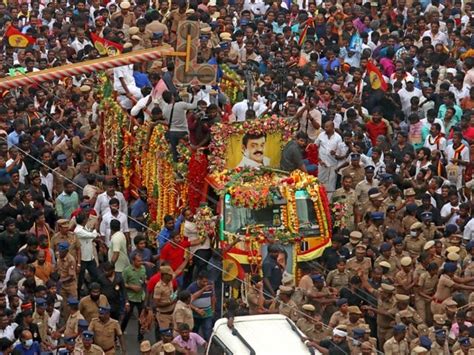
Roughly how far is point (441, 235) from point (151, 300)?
4867 mm

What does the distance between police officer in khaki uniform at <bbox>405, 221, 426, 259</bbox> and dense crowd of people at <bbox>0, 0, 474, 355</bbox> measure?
0.08ft

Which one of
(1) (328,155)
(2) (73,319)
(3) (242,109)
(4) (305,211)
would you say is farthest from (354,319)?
(3) (242,109)

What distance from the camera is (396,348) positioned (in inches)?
1061

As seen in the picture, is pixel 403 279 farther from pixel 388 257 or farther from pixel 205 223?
pixel 205 223

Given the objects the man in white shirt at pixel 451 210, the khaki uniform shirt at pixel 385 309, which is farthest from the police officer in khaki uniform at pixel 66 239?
the man in white shirt at pixel 451 210

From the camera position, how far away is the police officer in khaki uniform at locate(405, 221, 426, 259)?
30297 millimetres

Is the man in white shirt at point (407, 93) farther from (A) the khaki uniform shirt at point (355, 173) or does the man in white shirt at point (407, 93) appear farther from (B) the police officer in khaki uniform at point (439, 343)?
(B) the police officer in khaki uniform at point (439, 343)

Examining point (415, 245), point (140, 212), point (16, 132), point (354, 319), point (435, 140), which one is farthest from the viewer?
point (435, 140)

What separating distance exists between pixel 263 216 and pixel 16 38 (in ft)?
30.2

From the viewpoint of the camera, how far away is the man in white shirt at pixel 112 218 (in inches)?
1211

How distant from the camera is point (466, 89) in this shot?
123 feet

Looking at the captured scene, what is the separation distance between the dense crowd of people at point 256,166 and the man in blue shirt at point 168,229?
0.05 meters

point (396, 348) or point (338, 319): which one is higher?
point (338, 319)

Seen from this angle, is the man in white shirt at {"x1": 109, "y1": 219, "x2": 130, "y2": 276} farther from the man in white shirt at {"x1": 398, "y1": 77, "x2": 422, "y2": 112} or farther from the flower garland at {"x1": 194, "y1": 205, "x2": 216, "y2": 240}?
the man in white shirt at {"x1": 398, "y1": 77, "x2": 422, "y2": 112}
